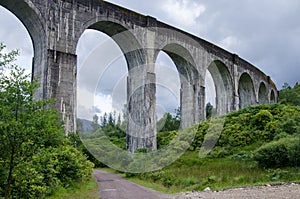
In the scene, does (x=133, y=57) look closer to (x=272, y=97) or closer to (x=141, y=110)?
(x=141, y=110)

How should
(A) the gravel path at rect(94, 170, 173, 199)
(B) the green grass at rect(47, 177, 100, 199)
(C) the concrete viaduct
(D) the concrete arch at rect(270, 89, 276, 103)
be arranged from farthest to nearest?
(D) the concrete arch at rect(270, 89, 276, 103)
(C) the concrete viaduct
(A) the gravel path at rect(94, 170, 173, 199)
(B) the green grass at rect(47, 177, 100, 199)

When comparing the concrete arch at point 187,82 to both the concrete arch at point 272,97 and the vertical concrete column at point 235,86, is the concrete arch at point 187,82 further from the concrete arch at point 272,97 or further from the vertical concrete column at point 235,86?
the concrete arch at point 272,97

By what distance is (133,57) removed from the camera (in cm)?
2191

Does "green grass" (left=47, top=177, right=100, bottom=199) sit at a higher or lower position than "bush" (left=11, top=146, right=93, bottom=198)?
lower

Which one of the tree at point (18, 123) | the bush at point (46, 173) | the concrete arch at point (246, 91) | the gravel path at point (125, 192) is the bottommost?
the gravel path at point (125, 192)

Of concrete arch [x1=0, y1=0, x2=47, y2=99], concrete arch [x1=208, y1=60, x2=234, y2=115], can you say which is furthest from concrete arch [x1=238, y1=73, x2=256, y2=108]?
concrete arch [x1=0, y1=0, x2=47, y2=99]

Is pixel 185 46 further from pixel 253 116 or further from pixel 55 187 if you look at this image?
pixel 55 187

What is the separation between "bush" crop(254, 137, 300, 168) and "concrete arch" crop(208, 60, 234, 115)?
17146 mm

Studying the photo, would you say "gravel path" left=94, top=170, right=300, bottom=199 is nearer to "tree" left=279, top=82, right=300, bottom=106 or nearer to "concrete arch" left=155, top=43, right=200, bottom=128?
"concrete arch" left=155, top=43, right=200, bottom=128

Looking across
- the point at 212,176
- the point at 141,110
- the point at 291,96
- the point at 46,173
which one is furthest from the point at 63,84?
the point at 291,96

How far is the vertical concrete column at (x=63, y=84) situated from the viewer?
1658 centimetres

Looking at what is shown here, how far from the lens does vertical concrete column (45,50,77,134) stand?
653 inches

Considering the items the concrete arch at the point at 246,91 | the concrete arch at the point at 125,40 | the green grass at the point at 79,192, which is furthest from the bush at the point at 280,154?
the concrete arch at the point at 246,91

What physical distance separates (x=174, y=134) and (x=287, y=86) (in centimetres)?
4104
